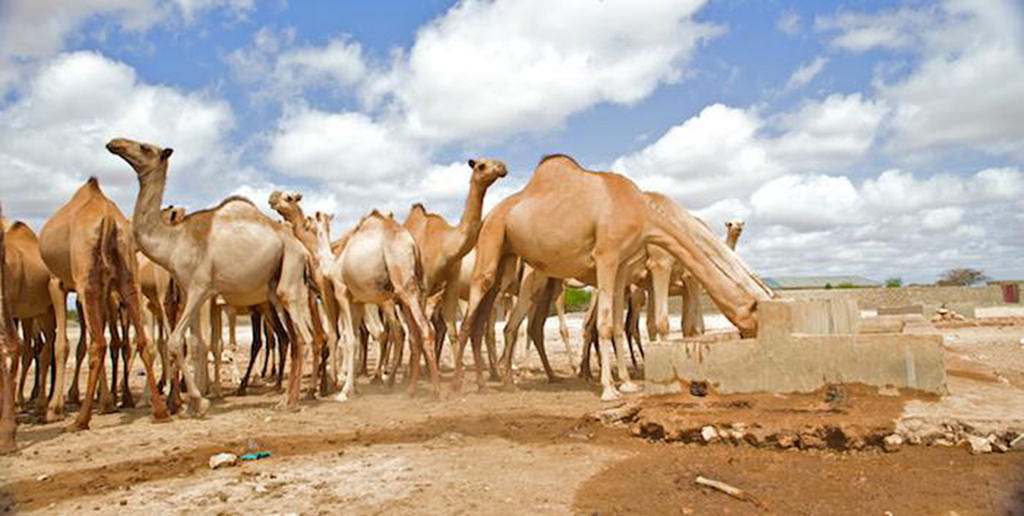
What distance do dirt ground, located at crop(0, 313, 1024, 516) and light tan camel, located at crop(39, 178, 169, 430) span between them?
0.78 m

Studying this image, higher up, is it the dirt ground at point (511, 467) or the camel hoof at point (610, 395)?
the camel hoof at point (610, 395)

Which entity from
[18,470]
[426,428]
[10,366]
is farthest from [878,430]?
[10,366]

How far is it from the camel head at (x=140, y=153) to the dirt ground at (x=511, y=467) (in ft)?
10.1

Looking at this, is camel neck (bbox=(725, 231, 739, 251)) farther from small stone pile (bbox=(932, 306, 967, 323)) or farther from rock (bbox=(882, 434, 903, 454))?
small stone pile (bbox=(932, 306, 967, 323))

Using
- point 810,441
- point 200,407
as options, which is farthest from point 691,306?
point 200,407

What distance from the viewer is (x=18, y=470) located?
609 centimetres

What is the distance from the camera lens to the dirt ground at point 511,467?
455 cm

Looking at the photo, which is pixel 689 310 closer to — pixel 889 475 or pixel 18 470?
pixel 889 475

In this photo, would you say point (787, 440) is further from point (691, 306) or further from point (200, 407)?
point (200, 407)

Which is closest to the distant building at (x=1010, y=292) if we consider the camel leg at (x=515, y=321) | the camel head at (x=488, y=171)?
the camel leg at (x=515, y=321)

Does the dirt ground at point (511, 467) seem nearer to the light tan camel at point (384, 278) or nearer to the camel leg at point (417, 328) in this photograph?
the camel leg at point (417, 328)

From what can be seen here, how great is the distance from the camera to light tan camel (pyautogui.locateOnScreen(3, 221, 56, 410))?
31.4 ft

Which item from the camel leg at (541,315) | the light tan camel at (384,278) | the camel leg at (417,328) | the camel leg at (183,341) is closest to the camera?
the camel leg at (183,341)

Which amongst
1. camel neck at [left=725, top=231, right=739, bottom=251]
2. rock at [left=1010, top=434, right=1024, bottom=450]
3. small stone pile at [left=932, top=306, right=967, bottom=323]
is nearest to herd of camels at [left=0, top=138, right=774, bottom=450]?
rock at [left=1010, top=434, right=1024, bottom=450]
